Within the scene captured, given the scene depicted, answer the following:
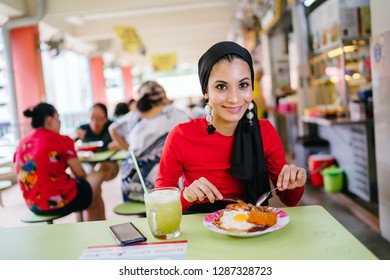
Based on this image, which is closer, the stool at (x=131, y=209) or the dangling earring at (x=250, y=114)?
the dangling earring at (x=250, y=114)

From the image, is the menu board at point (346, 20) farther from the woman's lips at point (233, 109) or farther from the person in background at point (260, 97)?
the woman's lips at point (233, 109)

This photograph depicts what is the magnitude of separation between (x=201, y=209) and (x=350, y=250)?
0.72 metres

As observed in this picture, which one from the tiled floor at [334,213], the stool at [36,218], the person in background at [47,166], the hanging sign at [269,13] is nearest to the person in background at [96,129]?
the tiled floor at [334,213]

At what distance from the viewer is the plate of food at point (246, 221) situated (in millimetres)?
1119

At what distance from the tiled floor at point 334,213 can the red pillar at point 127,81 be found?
1147 centimetres

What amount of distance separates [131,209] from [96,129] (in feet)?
6.04

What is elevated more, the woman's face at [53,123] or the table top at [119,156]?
the woman's face at [53,123]

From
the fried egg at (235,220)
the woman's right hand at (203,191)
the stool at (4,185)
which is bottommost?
the stool at (4,185)

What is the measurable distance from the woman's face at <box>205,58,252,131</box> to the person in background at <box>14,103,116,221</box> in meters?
1.49

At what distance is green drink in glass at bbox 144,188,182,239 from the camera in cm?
117

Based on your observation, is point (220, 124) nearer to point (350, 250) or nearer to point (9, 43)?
point (350, 250)

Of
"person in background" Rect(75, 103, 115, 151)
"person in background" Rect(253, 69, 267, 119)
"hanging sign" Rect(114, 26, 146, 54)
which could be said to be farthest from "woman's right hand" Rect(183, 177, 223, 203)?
"hanging sign" Rect(114, 26, 146, 54)

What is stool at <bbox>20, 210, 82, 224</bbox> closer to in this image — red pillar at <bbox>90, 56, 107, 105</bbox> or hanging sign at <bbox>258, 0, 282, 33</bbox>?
hanging sign at <bbox>258, 0, 282, 33</bbox>

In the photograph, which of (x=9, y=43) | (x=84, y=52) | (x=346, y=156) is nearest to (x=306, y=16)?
(x=346, y=156)
